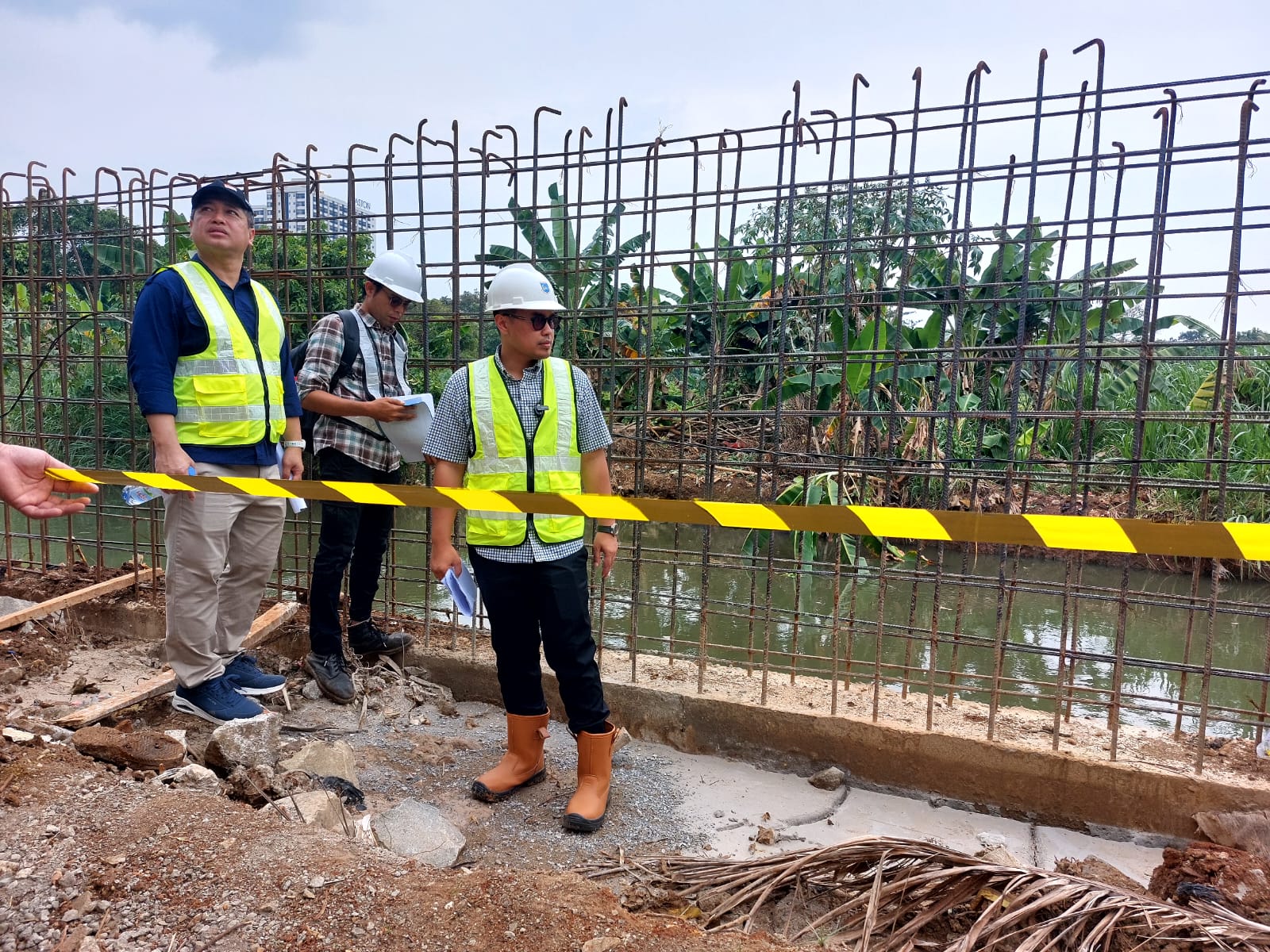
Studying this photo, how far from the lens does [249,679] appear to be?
3.90 metres

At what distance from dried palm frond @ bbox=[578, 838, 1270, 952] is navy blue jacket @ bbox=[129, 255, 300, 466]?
2.39 meters

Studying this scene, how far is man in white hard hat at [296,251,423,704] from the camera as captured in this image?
3.85m

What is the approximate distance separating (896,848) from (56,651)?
14.3 feet

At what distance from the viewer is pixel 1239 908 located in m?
2.28

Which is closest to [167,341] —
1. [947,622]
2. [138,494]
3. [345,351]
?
[138,494]

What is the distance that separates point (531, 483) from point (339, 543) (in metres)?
1.40

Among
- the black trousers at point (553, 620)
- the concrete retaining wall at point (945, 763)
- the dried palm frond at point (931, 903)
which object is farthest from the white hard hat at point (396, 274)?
the dried palm frond at point (931, 903)

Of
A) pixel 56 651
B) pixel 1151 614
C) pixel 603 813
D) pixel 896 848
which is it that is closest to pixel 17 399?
pixel 56 651

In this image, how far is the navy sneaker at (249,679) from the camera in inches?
153

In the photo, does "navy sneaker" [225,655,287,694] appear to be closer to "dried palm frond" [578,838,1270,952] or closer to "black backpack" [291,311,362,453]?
"black backpack" [291,311,362,453]

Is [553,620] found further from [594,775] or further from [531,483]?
[594,775]

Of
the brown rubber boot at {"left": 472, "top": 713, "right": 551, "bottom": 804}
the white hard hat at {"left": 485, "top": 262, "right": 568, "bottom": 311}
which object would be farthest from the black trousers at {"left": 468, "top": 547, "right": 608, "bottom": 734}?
the white hard hat at {"left": 485, "top": 262, "right": 568, "bottom": 311}

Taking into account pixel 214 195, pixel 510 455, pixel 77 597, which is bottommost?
pixel 77 597

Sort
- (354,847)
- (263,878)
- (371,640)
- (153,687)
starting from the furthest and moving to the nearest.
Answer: (371,640), (153,687), (354,847), (263,878)
